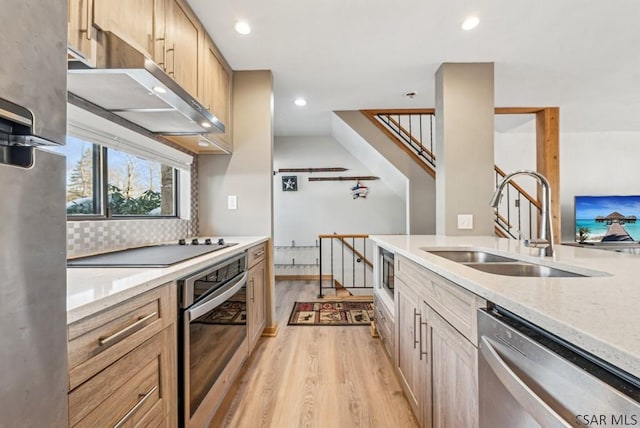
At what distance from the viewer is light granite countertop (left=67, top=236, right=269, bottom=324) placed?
0.68m

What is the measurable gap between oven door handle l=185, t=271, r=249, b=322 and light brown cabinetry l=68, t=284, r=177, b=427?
4.0 inches

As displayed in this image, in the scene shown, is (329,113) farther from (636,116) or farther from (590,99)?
(636,116)

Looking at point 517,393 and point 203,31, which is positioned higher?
point 203,31

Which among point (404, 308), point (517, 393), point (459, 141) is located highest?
point (459, 141)

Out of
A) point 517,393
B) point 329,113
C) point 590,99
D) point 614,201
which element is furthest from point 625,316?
point 614,201

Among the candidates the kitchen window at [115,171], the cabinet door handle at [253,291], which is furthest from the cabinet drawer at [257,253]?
the kitchen window at [115,171]

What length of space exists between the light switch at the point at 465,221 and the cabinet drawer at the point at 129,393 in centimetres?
240

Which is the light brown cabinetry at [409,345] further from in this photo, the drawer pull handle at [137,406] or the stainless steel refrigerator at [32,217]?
the stainless steel refrigerator at [32,217]

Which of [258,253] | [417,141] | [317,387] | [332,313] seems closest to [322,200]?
[417,141]

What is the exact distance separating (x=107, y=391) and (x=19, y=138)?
26.5 inches

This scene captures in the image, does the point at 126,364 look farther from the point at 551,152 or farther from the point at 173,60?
the point at 551,152

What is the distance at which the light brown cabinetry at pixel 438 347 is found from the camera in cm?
90

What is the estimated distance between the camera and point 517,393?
62cm

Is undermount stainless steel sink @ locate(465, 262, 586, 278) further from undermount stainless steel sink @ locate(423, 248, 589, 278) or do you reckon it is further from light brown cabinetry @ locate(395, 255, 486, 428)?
light brown cabinetry @ locate(395, 255, 486, 428)
